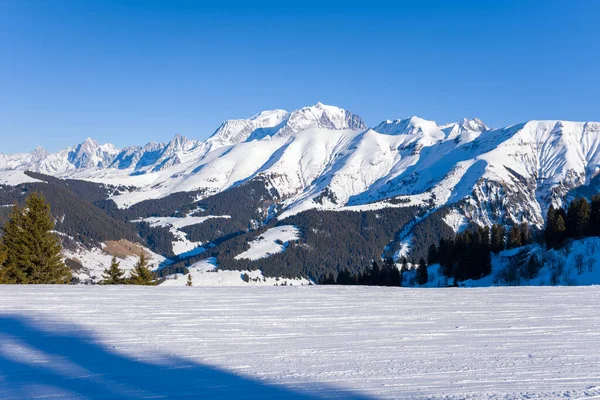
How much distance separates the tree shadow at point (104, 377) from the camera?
6.93 m

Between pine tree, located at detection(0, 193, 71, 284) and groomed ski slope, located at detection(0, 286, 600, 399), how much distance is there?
1321 cm

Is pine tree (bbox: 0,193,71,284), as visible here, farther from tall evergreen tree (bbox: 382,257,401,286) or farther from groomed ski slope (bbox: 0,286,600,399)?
tall evergreen tree (bbox: 382,257,401,286)

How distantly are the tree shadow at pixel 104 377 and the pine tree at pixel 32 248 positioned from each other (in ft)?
66.0

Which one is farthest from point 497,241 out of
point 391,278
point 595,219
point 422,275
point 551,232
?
point 391,278

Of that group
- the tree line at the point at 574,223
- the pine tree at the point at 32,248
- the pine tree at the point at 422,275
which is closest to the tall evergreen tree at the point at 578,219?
the tree line at the point at 574,223

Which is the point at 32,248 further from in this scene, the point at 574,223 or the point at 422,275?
the point at 574,223

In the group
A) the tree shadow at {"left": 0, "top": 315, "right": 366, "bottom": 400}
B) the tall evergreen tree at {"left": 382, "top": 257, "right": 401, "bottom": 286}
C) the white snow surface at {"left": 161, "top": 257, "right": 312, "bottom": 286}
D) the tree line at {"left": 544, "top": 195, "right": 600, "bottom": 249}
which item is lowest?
the white snow surface at {"left": 161, "top": 257, "right": 312, "bottom": 286}

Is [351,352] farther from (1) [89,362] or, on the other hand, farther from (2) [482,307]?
(2) [482,307]

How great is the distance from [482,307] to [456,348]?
17.2 ft

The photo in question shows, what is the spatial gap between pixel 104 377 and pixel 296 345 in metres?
3.84

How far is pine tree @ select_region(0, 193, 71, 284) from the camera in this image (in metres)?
27.5

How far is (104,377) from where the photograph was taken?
7738mm

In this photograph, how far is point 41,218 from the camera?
28.6 m

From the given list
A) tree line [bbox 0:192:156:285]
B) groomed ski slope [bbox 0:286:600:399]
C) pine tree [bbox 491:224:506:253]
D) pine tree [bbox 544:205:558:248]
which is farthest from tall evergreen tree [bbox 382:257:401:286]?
groomed ski slope [bbox 0:286:600:399]
